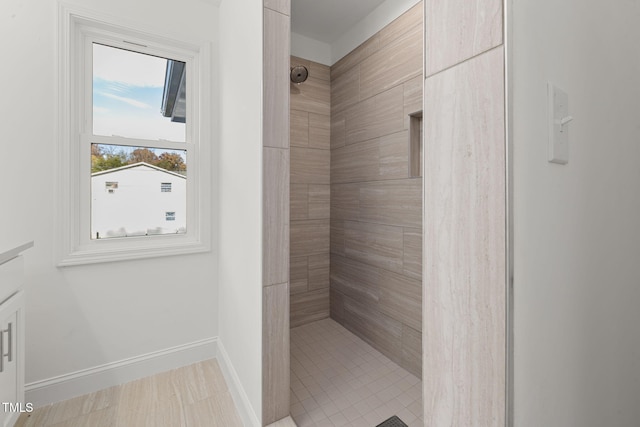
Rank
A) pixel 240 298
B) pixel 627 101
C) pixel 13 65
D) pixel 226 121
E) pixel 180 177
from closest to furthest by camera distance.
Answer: pixel 627 101 < pixel 13 65 < pixel 240 298 < pixel 226 121 < pixel 180 177

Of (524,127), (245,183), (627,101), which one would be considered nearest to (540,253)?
(524,127)

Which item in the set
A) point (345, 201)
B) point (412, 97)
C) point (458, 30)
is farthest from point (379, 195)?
point (458, 30)

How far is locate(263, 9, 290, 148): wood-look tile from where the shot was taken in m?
1.28

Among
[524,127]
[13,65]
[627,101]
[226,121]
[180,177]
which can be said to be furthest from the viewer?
[180,177]

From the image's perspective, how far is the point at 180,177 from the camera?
1.97 meters

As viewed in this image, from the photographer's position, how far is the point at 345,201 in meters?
2.46

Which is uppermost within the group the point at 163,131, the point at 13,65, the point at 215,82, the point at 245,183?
the point at 215,82

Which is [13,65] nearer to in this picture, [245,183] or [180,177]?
[180,177]

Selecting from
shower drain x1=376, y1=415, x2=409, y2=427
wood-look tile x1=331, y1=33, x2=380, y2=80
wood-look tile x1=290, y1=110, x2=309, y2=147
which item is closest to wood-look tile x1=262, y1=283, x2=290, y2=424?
shower drain x1=376, y1=415, x2=409, y2=427

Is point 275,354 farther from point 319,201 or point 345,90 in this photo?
point 345,90

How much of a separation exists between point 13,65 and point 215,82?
1.00 meters

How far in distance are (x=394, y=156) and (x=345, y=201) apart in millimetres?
639

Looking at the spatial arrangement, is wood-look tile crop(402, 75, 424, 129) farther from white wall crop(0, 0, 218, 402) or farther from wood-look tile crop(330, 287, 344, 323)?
wood-look tile crop(330, 287, 344, 323)

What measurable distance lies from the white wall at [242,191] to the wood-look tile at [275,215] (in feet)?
0.10
